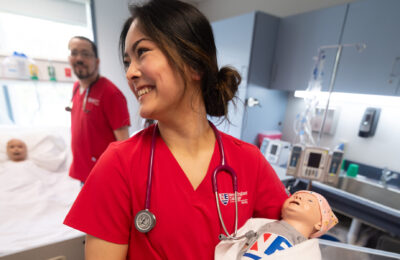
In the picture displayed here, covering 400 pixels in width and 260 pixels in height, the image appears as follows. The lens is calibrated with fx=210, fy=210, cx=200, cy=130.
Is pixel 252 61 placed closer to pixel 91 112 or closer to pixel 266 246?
pixel 91 112

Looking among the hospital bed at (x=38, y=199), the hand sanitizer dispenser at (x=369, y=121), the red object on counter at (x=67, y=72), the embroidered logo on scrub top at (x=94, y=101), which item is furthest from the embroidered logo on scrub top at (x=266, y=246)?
the red object on counter at (x=67, y=72)

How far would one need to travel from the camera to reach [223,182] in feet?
2.32

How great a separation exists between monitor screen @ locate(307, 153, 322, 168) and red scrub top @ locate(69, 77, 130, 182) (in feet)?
4.56

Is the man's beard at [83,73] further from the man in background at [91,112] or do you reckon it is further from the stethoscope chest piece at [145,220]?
the stethoscope chest piece at [145,220]

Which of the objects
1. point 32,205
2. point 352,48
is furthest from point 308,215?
point 32,205

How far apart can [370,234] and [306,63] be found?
1545 mm

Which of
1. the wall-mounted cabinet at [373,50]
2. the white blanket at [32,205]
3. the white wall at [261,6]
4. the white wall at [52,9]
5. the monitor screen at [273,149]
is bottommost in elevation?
the white blanket at [32,205]

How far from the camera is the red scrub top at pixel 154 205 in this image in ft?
1.90

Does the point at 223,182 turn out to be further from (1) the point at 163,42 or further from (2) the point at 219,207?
(1) the point at 163,42

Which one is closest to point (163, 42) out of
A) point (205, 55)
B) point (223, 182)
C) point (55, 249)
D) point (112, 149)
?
point (205, 55)

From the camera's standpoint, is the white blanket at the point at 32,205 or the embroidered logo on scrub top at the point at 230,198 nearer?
the embroidered logo on scrub top at the point at 230,198

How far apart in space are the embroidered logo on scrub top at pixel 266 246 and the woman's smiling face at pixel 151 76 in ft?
1.73

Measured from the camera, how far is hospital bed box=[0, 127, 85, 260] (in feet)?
3.66

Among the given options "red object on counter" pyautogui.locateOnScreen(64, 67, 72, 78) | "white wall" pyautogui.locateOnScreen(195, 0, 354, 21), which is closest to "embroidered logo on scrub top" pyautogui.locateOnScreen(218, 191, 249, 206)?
"white wall" pyautogui.locateOnScreen(195, 0, 354, 21)
